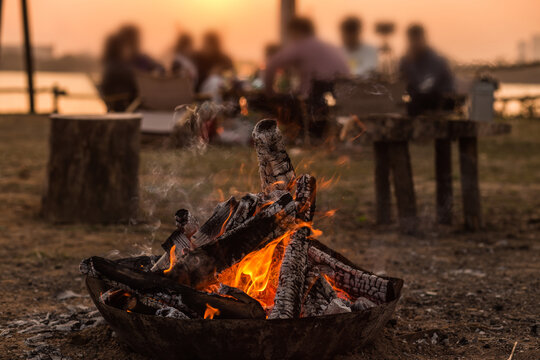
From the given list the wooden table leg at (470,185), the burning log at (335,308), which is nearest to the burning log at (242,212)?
the burning log at (335,308)

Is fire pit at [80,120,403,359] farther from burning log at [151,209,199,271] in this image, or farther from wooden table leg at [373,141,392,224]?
wooden table leg at [373,141,392,224]

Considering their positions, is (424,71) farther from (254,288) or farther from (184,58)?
(254,288)

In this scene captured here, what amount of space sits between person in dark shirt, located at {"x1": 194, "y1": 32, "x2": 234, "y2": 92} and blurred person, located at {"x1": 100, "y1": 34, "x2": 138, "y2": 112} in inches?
50.4

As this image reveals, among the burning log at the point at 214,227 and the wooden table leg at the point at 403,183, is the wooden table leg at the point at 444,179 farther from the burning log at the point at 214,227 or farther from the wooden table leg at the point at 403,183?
the burning log at the point at 214,227

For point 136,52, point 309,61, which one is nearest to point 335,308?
point 309,61

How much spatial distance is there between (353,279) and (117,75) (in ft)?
31.9

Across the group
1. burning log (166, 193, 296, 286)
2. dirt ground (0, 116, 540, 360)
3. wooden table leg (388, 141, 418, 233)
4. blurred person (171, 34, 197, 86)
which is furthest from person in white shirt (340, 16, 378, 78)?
burning log (166, 193, 296, 286)

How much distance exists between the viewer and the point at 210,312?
250 cm

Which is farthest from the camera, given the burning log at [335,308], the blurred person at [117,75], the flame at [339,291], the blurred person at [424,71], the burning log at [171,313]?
the blurred person at [117,75]

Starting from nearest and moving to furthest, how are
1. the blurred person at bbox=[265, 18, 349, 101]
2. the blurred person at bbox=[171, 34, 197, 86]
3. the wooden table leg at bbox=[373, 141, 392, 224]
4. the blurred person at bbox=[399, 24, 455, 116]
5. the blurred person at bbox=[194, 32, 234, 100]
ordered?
1. the wooden table leg at bbox=[373, 141, 392, 224]
2. the blurred person at bbox=[265, 18, 349, 101]
3. the blurred person at bbox=[399, 24, 455, 116]
4. the blurred person at bbox=[171, 34, 197, 86]
5. the blurred person at bbox=[194, 32, 234, 100]

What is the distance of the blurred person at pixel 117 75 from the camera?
1164cm

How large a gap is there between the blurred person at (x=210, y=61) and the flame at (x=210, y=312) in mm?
9830

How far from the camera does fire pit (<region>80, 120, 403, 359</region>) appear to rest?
2.43m

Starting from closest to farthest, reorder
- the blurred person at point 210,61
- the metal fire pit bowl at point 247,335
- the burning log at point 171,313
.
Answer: the metal fire pit bowl at point 247,335 → the burning log at point 171,313 → the blurred person at point 210,61
